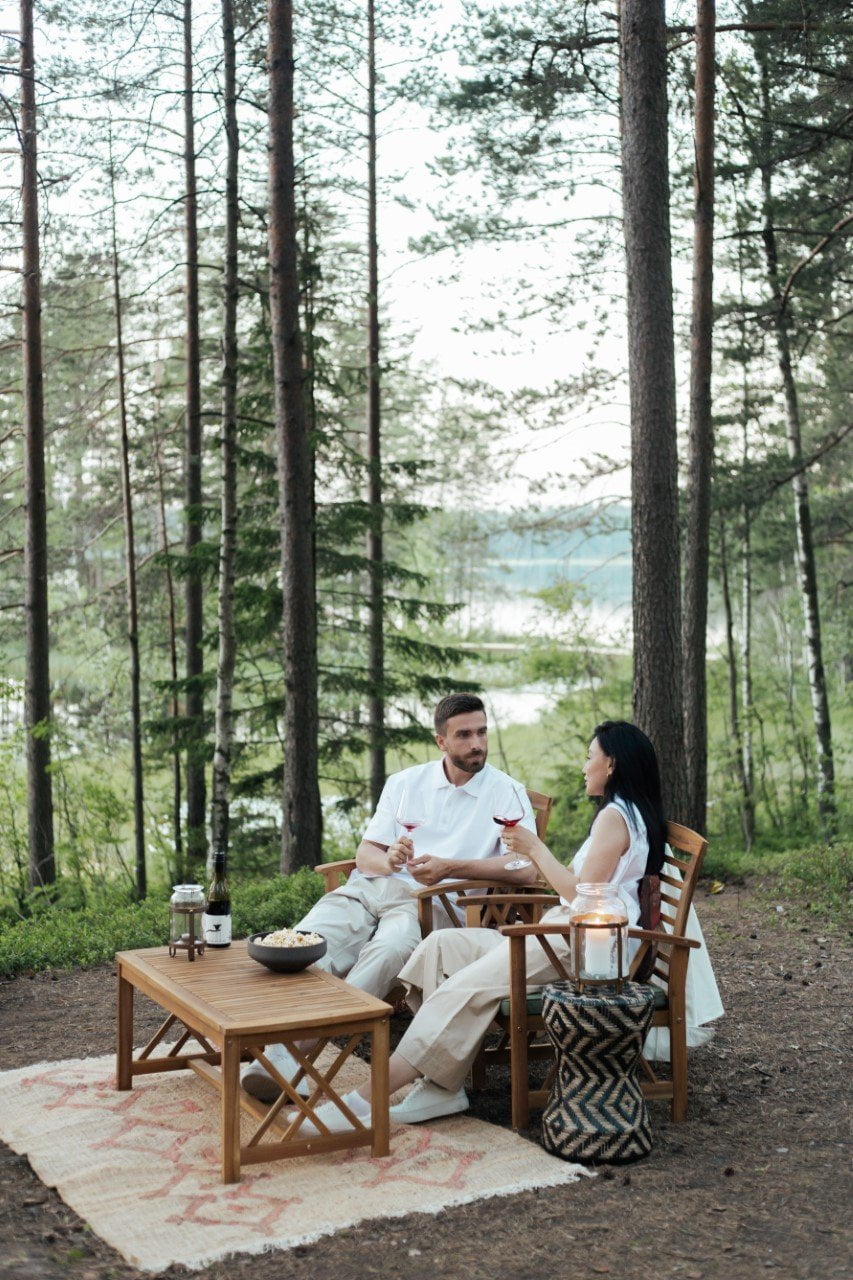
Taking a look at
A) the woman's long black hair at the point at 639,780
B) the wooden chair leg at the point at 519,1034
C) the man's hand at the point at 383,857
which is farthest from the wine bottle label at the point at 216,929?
the woman's long black hair at the point at 639,780

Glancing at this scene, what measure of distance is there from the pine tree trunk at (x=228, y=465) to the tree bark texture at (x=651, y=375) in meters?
3.12

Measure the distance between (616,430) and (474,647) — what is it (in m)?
12.2

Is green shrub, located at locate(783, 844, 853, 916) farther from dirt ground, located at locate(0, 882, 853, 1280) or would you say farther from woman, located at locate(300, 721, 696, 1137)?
woman, located at locate(300, 721, 696, 1137)

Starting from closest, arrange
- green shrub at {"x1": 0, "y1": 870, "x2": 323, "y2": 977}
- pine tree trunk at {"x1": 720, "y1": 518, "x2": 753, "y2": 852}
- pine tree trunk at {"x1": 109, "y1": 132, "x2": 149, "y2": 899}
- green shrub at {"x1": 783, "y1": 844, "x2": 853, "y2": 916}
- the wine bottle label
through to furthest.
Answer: the wine bottle label → green shrub at {"x1": 0, "y1": 870, "x2": 323, "y2": 977} → green shrub at {"x1": 783, "y1": 844, "x2": 853, "y2": 916} → pine tree trunk at {"x1": 109, "y1": 132, "x2": 149, "y2": 899} → pine tree trunk at {"x1": 720, "y1": 518, "x2": 753, "y2": 852}

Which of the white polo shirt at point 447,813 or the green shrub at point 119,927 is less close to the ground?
A: the white polo shirt at point 447,813

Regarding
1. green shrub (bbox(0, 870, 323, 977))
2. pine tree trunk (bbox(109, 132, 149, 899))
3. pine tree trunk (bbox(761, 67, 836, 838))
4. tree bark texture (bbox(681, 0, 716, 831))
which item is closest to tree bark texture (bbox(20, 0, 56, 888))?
pine tree trunk (bbox(109, 132, 149, 899))

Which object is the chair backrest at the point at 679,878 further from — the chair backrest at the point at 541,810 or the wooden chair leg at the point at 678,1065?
the chair backrest at the point at 541,810

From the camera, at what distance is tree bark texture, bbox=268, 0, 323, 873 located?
780cm

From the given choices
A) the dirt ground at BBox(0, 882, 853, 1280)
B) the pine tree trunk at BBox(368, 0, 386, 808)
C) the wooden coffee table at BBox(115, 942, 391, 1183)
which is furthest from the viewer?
the pine tree trunk at BBox(368, 0, 386, 808)

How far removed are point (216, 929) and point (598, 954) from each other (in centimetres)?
124

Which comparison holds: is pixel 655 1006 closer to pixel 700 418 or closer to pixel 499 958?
pixel 499 958

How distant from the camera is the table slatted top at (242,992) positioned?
3.19 m

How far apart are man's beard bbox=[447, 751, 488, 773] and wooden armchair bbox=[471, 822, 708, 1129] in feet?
2.65

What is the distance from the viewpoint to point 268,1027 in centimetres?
312
